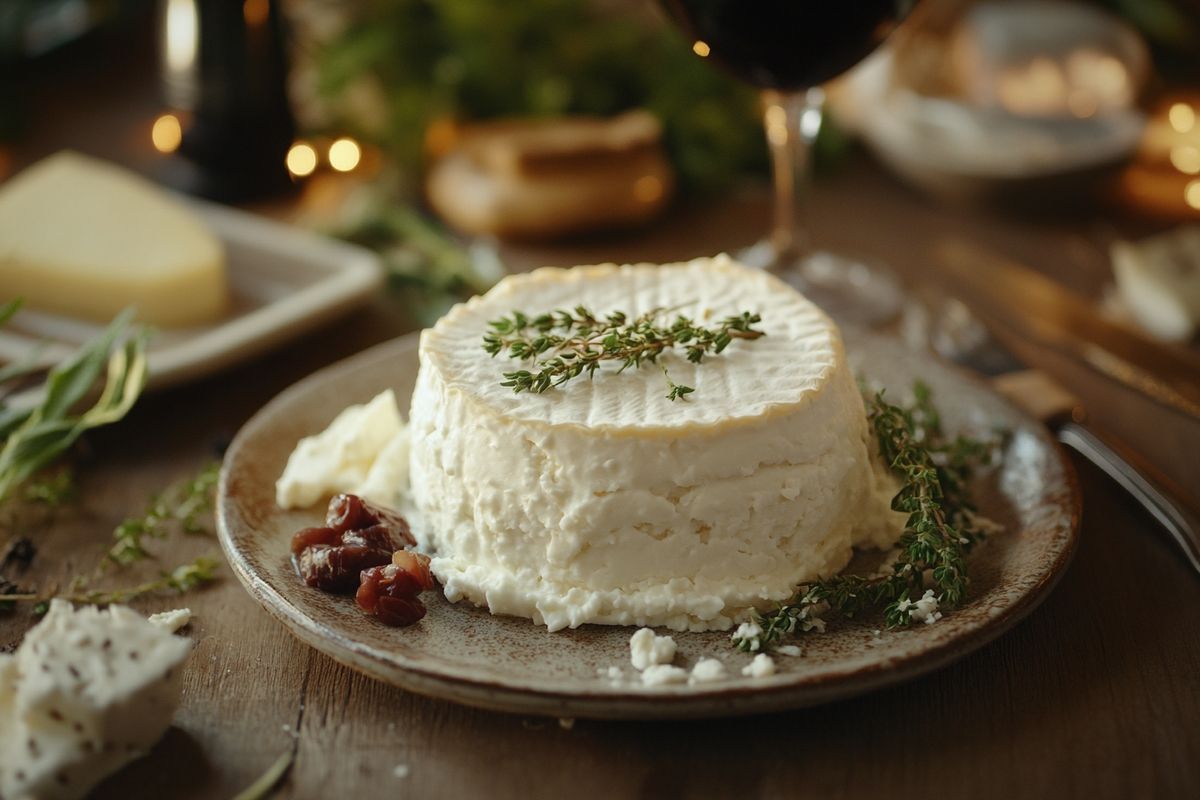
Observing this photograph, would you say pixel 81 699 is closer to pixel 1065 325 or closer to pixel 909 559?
pixel 909 559

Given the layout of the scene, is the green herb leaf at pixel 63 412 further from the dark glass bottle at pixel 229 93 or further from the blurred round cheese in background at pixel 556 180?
the dark glass bottle at pixel 229 93

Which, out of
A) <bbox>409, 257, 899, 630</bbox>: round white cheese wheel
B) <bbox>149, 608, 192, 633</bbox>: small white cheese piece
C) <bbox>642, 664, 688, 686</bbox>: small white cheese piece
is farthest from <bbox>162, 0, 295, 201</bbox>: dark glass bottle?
<bbox>642, 664, 688, 686</bbox>: small white cheese piece

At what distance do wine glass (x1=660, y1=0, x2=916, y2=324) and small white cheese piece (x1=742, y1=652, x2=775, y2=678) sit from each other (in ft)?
4.59

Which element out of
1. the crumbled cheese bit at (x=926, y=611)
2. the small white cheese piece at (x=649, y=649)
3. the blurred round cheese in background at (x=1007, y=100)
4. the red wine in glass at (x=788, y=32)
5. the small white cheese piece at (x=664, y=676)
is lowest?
the small white cheese piece at (x=649, y=649)

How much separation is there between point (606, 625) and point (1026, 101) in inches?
97.8

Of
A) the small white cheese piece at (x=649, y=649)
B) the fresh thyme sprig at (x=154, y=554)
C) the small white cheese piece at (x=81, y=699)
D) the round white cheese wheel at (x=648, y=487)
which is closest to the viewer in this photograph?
the small white cheese piece at (x=81, y=699)

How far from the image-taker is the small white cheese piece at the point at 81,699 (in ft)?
4.57

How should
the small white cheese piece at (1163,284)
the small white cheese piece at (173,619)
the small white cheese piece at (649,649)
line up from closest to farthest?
1. the small white cheese piece at (649,649)
2. the small white cheese piece at (173,619)
3. the small white cheese piece at (1163,284)

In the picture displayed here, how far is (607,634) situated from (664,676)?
0.17m

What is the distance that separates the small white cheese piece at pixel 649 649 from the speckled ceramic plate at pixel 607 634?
2 cm

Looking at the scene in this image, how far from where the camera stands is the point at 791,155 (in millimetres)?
2875

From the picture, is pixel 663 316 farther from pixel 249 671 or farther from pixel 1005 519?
pixel 249 671

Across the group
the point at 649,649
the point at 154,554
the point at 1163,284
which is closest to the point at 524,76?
the point at 1163,284

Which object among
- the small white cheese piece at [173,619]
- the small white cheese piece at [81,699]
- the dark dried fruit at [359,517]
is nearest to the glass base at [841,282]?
the dark dried fruit at [359,517]
